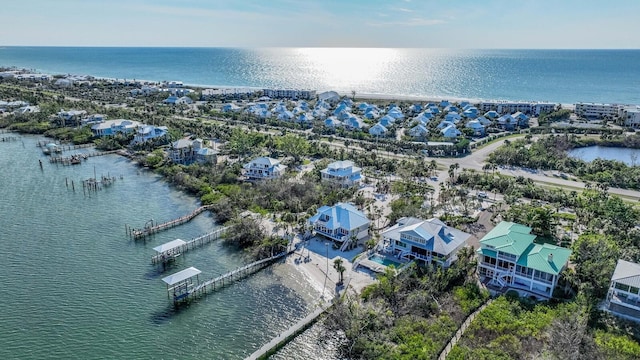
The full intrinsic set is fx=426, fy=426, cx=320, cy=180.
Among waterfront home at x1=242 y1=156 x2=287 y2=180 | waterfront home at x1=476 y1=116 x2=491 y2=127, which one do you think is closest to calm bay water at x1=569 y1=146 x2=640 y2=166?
waterfront home at x1=476 y1=116 x2=491 y2=127

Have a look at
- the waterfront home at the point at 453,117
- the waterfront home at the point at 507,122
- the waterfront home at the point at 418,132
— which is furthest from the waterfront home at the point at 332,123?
the waterfront home at the point at 507,122

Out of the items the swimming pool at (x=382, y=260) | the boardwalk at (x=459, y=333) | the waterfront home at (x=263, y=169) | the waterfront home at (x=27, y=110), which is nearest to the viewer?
the boardwalk at (x=459, y=333)

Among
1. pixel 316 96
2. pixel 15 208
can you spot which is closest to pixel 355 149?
pixel 15 208

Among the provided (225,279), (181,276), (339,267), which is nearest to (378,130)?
(339,267)

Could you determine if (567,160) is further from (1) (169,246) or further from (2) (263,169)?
(1) (169,246)

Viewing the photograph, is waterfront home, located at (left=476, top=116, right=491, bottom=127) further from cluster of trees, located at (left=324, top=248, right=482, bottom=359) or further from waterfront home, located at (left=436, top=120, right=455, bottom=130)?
cluster of trees, located at (left=324, top=248, right=482, bottom=359)

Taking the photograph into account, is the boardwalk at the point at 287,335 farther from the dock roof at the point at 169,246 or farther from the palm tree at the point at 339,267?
the dock roof at the point at 169,246

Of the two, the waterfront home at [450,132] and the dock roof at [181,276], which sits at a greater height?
the waterfront home at [450,132]
